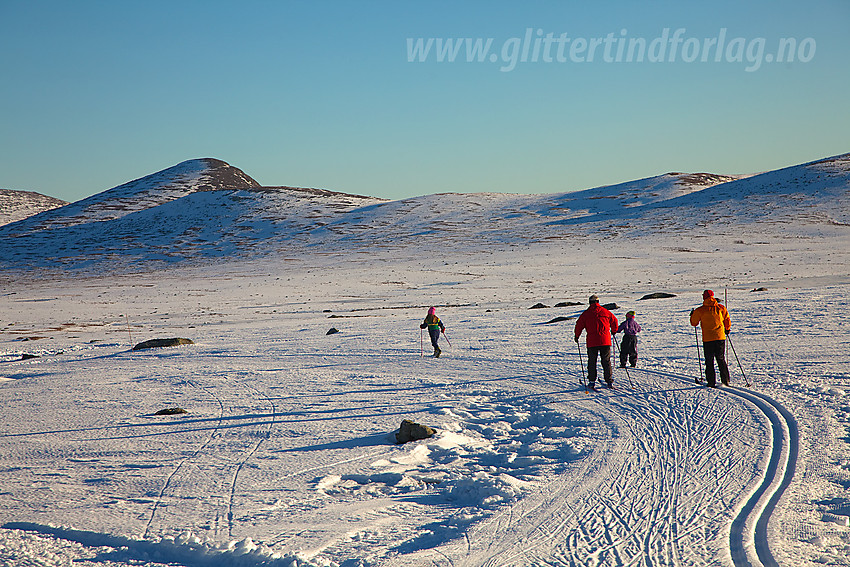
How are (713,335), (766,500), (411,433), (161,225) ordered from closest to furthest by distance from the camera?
(766,500) < (411,433) < (713,335) < (161,225)

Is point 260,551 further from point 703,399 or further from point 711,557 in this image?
point 703,399

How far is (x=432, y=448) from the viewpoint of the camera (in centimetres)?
897

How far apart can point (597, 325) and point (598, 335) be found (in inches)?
7.8

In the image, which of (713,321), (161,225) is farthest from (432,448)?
(161,225)

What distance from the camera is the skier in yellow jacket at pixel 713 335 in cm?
1156

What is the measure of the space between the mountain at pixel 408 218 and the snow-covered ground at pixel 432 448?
53.2 metres

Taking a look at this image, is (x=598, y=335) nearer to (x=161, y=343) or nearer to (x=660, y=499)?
(x=660, y=499)

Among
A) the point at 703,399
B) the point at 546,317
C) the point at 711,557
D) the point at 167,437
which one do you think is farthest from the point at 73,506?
the point at 546,317

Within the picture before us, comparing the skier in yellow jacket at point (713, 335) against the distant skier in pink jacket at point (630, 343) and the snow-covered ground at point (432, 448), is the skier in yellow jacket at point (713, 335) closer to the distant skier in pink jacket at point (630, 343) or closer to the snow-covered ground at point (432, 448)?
the snow-covered ground at point (432, 448)

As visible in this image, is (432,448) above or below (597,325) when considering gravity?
below

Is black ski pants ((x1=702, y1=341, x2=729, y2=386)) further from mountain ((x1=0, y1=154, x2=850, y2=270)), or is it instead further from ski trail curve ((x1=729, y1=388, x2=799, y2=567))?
mountain ((x1=0, y1=154, x2=850, y2=270))

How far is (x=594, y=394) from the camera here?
1173 cm

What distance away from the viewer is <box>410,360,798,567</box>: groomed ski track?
560 centimetres

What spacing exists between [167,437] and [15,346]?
18.9 meters
